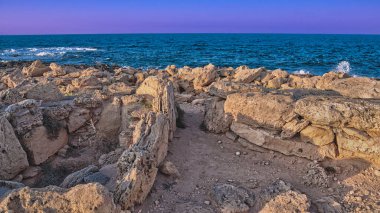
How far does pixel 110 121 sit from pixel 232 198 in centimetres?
533

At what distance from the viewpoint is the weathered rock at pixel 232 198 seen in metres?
7.38

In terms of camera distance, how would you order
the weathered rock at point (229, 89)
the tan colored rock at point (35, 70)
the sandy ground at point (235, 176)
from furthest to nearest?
the tan colored rock at point (35, 70)
the weathered rock at point (229, 89)
the sandy ground at point (235, 176)

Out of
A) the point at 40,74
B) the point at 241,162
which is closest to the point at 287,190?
the point at 241,162

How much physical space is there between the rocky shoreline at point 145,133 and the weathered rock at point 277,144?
0.09 feet

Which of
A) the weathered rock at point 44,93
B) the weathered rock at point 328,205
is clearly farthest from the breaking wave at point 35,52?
the weathered rock at point 328,205

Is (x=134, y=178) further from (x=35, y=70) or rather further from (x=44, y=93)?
(x=35, y=70)

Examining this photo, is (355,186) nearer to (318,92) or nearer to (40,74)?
(318,92)

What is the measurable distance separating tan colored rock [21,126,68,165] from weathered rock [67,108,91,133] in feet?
1.18

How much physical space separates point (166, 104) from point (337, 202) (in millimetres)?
5257

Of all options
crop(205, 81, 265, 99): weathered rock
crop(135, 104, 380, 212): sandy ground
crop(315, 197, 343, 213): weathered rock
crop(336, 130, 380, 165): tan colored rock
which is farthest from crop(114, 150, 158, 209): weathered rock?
crop(336, 130, 380, 165): tan colored rock

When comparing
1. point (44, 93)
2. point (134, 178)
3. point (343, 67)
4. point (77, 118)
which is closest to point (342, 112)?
point (134, 178)

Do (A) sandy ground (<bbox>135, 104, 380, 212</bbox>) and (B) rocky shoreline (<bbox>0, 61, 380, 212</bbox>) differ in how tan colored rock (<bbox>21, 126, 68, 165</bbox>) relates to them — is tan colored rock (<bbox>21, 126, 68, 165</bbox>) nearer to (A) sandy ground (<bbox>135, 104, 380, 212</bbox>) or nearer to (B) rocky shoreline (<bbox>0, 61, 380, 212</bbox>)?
(B) rocky shoreline (<bbox>0, 61, 380, 212</bbox>)

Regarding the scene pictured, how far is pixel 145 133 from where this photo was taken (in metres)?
8.62

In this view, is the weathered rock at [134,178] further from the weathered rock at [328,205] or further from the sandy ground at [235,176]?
the weathered rock at [328,205]
